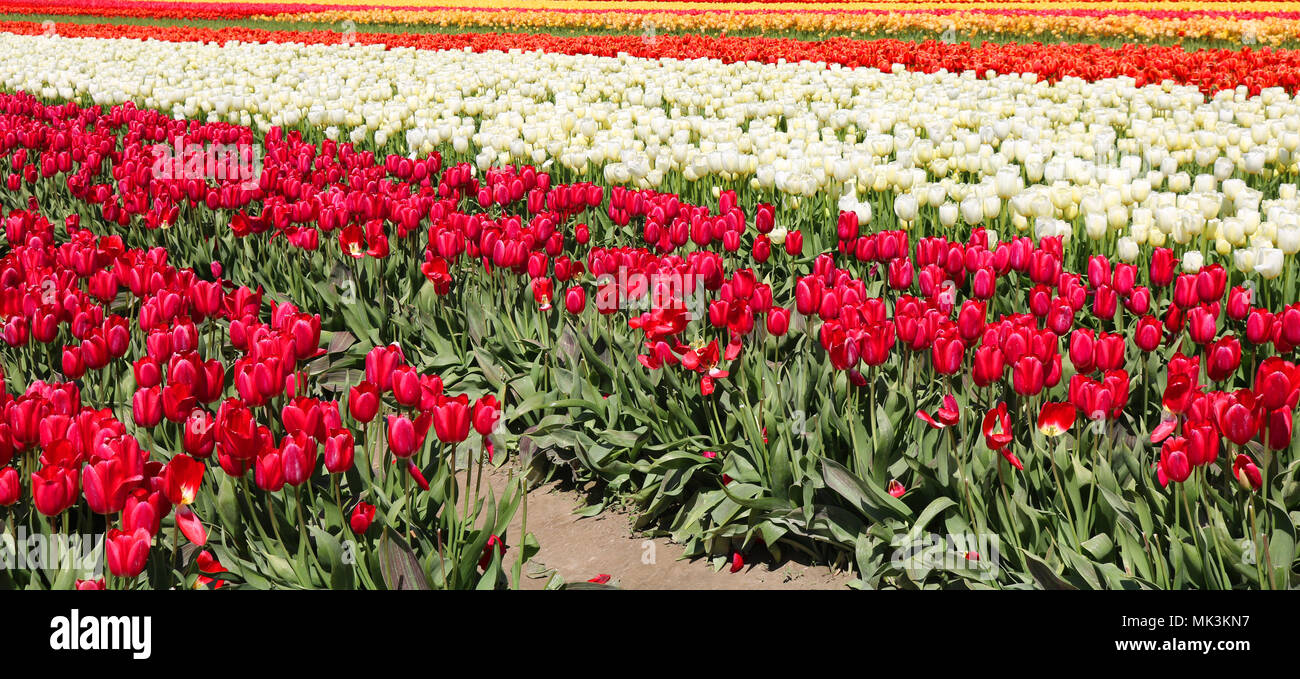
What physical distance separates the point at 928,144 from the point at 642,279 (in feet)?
10.1

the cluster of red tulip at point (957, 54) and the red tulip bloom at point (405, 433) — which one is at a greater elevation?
the cluster of red tulip at point (957, 54)

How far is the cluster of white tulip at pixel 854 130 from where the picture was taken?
16.1 feet

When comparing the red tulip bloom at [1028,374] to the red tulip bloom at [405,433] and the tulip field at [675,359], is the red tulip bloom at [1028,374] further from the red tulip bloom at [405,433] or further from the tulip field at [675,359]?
the red tulip bloom at [405,433]

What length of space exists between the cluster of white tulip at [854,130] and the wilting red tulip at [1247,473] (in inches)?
66.2

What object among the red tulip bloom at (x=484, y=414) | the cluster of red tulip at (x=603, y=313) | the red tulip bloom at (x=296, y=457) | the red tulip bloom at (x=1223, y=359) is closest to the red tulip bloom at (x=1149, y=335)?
the cluster of red tulip at (x=603, y=313)

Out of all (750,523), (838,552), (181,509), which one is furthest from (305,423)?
(838,552)

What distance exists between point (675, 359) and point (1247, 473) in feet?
5.27

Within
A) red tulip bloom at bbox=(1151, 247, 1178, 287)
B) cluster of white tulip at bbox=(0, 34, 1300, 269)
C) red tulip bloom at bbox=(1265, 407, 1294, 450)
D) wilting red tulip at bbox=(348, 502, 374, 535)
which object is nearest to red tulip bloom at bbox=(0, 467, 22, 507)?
wilting red tulip at bbox=(348, 502, 374, 535)

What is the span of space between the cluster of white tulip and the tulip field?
4 centimetres

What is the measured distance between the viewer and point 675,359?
350 cm

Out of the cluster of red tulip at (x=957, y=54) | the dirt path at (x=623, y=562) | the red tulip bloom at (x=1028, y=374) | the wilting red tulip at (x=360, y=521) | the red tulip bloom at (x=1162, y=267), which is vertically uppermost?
the cluster of red tulip at (x=957, y=54)

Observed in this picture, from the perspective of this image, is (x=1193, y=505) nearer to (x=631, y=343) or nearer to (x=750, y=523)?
(x=750, y=523)

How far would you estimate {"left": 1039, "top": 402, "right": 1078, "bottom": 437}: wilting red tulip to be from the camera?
109 inches

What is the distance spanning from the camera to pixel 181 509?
2.38 meters
